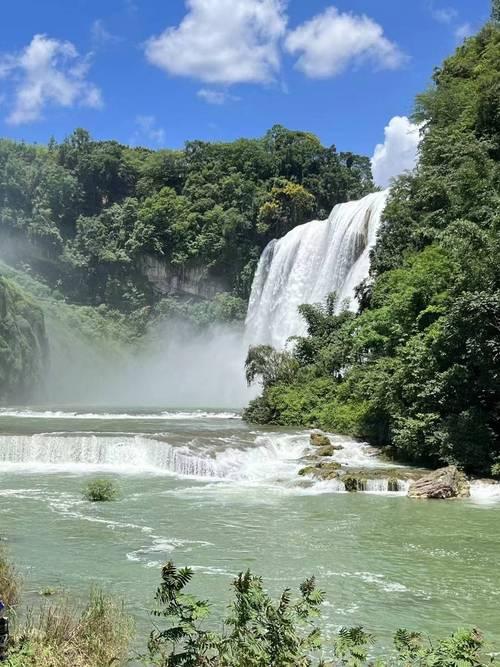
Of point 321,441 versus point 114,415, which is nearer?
point 321,441

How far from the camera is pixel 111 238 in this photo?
68688mm

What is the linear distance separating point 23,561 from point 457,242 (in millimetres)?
14299

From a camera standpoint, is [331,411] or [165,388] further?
[165,388]

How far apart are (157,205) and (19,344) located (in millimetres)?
26836

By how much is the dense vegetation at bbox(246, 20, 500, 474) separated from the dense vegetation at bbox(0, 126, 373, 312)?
26195mm

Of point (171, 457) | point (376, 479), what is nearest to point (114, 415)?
point (171, 457)

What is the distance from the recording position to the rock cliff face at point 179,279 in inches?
2518

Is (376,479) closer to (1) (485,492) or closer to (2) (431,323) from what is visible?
(1) (485,492)

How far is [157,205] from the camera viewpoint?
65.8 metres

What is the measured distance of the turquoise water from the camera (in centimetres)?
826

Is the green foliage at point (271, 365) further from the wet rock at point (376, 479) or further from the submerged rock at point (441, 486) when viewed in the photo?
the submerged rock at point (441, 486)

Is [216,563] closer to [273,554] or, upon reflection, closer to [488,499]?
[273,554]

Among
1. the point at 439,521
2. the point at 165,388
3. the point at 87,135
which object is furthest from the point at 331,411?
the point at 87,135

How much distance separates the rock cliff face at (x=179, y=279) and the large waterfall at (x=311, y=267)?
52.9 ft
